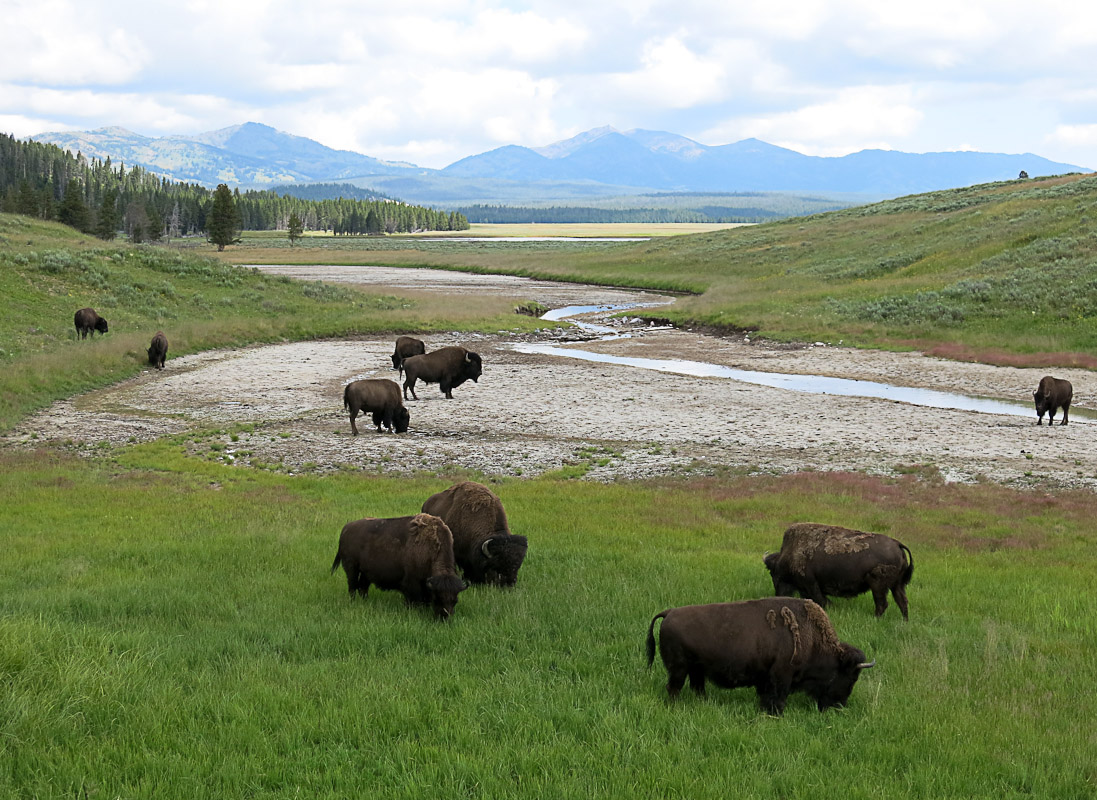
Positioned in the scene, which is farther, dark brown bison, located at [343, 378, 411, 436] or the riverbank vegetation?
the riverbank vegetation

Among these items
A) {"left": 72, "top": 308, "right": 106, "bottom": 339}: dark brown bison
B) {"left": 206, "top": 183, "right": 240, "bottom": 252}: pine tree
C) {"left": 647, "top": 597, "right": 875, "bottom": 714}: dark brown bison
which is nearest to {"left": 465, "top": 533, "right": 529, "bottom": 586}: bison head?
{"left": 647, "top": 597, "right": 875, "bottom": 714}: dark brown bison

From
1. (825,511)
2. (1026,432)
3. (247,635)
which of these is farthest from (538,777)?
(1026,432)

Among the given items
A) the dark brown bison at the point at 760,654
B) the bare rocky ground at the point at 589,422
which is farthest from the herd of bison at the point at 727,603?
the bare rocky ground at the point at 589,422

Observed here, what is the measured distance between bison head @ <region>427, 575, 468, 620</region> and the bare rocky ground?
385 inches

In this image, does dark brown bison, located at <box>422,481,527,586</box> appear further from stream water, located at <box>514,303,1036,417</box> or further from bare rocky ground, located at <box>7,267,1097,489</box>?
stream water, located at <box>514,303,1036,417</box>

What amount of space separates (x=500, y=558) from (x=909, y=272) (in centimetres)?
5873

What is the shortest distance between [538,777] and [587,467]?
14.0 meters

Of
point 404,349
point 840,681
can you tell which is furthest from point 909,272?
point 840,681

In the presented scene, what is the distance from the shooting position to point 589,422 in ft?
84.0

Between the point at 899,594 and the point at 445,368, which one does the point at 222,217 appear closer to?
the point at 445,368

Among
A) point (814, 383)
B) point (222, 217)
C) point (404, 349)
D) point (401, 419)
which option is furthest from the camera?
point (222, 217)

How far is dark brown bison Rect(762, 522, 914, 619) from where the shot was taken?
32.9ft

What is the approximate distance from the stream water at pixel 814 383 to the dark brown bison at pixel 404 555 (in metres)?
22.6

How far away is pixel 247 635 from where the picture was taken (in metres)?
8.95
